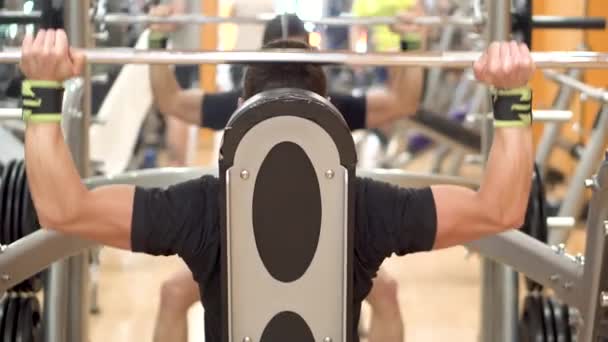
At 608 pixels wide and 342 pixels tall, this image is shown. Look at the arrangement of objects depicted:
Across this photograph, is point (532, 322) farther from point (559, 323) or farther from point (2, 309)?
point (2, 309)

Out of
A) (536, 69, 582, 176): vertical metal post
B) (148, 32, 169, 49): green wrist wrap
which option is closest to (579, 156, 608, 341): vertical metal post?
(148, 32, 169, 49): green wrist wrap

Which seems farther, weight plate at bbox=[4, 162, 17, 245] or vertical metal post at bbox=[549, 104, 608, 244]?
vertical metal post at bbox=[549, 104, 608, 244]

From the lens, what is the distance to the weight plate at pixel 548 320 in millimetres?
2270

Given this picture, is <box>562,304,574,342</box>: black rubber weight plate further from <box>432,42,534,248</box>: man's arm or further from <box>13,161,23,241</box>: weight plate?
<box>13,161,23,241</box>: weight plate

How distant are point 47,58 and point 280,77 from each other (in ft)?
1.31

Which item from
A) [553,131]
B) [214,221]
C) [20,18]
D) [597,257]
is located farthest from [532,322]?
[553,131]

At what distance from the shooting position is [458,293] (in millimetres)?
4156

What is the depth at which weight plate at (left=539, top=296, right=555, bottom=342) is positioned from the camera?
7.45ft

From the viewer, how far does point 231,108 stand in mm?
3262

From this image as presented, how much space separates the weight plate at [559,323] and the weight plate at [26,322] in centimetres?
117

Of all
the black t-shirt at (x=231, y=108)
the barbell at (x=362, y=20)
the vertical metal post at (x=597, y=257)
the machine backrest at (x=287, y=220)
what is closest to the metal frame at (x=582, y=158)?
the barbell at (x=362, y=20)

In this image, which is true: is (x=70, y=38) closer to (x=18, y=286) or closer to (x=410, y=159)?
(x=18, y=286)

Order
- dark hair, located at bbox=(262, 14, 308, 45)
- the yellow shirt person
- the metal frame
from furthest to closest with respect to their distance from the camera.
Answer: the yellow shirt person < the metal frame < dark hair, located at bbox=(262, 14, 308, 45)

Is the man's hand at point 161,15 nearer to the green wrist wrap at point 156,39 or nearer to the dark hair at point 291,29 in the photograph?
the green wrist wrap at point 156,39
